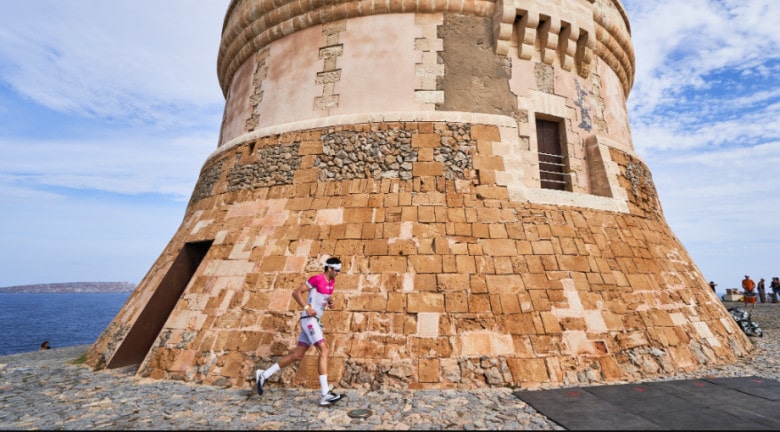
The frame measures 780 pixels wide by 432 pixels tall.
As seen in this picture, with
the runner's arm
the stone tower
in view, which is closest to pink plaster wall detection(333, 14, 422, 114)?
the stone tower

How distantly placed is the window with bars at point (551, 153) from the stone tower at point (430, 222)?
45mm

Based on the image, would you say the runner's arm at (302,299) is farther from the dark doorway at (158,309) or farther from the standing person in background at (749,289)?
the standing person in background at (749,289)

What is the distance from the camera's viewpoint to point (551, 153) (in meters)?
7.07

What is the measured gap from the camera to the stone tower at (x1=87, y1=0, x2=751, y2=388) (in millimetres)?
4770

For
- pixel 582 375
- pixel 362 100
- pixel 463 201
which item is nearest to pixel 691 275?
pixel 582 375

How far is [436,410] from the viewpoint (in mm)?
3740

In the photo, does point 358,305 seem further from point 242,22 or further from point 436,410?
point 242,22

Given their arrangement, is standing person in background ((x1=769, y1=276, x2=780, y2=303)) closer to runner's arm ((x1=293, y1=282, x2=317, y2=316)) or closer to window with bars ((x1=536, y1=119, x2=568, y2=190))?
window with bars ((x1=536, y1=119, x2=568, y2=190))

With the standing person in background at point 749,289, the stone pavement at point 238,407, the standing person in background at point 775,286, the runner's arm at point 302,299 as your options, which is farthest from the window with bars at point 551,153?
the standing person in background at point 775,286

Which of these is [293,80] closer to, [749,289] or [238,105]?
[238,105]

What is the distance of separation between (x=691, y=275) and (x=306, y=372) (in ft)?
23.2

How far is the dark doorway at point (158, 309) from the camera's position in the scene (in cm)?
605

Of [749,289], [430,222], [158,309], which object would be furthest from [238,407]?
[749,289]

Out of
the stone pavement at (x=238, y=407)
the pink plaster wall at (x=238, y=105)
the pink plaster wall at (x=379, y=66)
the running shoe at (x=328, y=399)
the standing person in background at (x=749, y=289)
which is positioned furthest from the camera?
the standing person in background at (x=749, y=289)
